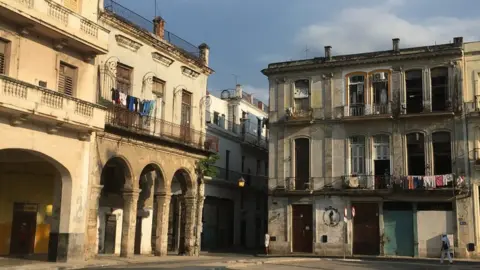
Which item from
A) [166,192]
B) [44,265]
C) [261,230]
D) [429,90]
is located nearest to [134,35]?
[166,192]

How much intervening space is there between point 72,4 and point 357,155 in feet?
68.0

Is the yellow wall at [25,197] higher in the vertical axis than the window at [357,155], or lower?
lower

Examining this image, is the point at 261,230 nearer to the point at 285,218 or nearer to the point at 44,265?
the point at 285,218

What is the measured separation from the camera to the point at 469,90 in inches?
1356

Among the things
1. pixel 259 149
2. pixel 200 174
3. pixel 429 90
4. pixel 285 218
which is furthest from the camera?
pixel 259 149

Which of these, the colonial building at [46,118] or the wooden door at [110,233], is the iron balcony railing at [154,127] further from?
the wooden door at [110,233]

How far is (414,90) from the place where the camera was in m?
36.0

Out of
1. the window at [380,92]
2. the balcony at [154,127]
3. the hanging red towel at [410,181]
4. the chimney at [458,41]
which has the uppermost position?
the chimney at [458,41]

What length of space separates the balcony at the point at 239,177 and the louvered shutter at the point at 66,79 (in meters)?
18.4

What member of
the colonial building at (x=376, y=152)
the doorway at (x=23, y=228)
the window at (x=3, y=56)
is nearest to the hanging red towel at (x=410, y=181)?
the colonial building at (x=376, y=152)

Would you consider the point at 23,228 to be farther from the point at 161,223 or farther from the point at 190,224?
the point at 190,224

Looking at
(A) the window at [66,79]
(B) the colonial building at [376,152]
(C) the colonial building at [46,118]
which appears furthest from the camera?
(B) the colonial building at [376,152]

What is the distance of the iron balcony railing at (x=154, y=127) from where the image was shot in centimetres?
2622

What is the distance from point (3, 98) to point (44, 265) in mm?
6240
